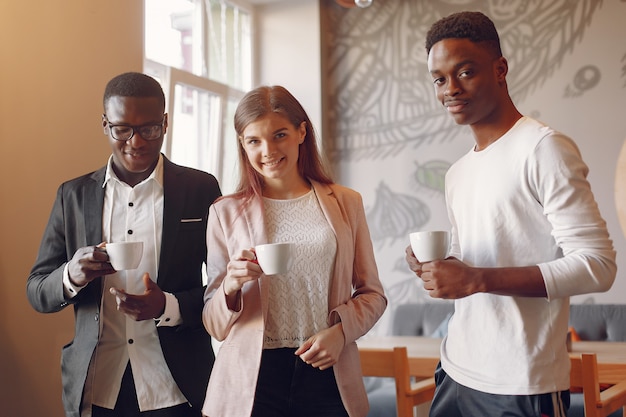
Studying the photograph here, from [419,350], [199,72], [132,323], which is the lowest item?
[419,350]

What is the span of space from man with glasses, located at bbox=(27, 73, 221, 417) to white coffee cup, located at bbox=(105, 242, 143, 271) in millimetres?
85

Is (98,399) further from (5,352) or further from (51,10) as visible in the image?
(51,10)

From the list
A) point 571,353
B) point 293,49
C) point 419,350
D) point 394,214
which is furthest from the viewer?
point 293,49

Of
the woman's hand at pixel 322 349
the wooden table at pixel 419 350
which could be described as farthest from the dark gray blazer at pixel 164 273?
the wooden table at pixel 419 350

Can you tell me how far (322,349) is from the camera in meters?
1.53

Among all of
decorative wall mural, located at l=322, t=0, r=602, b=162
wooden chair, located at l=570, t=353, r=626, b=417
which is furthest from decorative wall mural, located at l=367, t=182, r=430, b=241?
wooden chair, located at l=570, t=353, r=626, b=417

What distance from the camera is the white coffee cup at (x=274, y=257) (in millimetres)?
1448

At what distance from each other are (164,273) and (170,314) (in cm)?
13

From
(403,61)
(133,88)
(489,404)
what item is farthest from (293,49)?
(489,404)

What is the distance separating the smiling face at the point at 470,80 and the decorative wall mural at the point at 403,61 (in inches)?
130

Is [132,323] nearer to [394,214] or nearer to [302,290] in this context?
[302,290]

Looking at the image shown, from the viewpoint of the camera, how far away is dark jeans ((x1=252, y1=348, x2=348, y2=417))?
1.56m

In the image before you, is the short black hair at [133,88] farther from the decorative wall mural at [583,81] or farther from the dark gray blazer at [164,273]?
the decorative wall mural at [583,81]

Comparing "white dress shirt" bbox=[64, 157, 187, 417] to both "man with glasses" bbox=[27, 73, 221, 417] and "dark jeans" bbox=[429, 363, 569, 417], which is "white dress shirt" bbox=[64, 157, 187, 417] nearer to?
"man with glasses" bbox=[27, 73, 221, 417]
